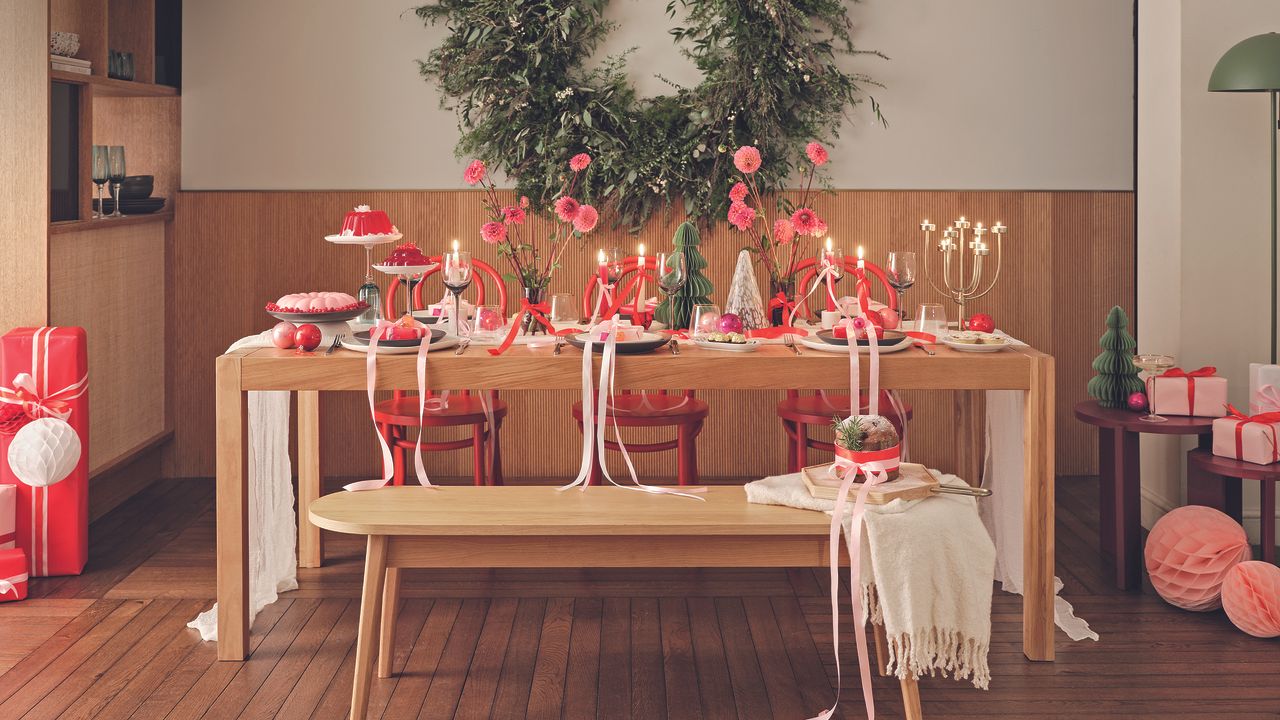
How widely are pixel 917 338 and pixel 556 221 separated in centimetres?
208

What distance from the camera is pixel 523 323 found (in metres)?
3.67

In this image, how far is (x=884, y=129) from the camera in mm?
4984

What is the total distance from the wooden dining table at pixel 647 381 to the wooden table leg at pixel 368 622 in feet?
1.87

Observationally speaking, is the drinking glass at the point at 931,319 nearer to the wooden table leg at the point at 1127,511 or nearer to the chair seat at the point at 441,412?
the wooden table leg at the point at 1127,511

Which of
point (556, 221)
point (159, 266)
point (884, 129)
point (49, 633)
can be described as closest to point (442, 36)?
point (556, 221)

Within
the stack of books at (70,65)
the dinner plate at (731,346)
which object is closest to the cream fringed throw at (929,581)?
the dinner plate at (731,346)

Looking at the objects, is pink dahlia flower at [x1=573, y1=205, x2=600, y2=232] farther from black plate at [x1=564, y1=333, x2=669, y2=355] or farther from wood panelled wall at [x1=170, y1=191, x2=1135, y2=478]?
wood panelled wall at [x1=170, y1=191, x2=1135, y2=478]

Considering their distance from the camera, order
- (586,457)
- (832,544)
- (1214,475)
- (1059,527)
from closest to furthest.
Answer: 1. (832,544)
2. (586,457)
3. (1214,475)
4. (1059,527)

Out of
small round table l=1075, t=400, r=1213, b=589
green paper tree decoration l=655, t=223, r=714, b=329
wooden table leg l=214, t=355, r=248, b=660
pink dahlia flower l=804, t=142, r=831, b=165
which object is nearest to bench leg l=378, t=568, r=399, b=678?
wooden table leg l=214, t=355, r=248, b=660

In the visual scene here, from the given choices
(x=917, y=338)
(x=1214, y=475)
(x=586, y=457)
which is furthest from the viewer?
(x=1214, y=475)

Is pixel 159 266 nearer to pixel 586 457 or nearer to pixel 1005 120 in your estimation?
pixel 586 457

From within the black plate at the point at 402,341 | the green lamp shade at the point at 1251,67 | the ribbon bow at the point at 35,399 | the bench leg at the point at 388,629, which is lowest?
the bench leg at the point at 388,629

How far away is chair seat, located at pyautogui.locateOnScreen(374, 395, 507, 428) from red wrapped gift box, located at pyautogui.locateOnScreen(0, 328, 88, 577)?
0.93 metres

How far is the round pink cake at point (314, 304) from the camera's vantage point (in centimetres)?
337
